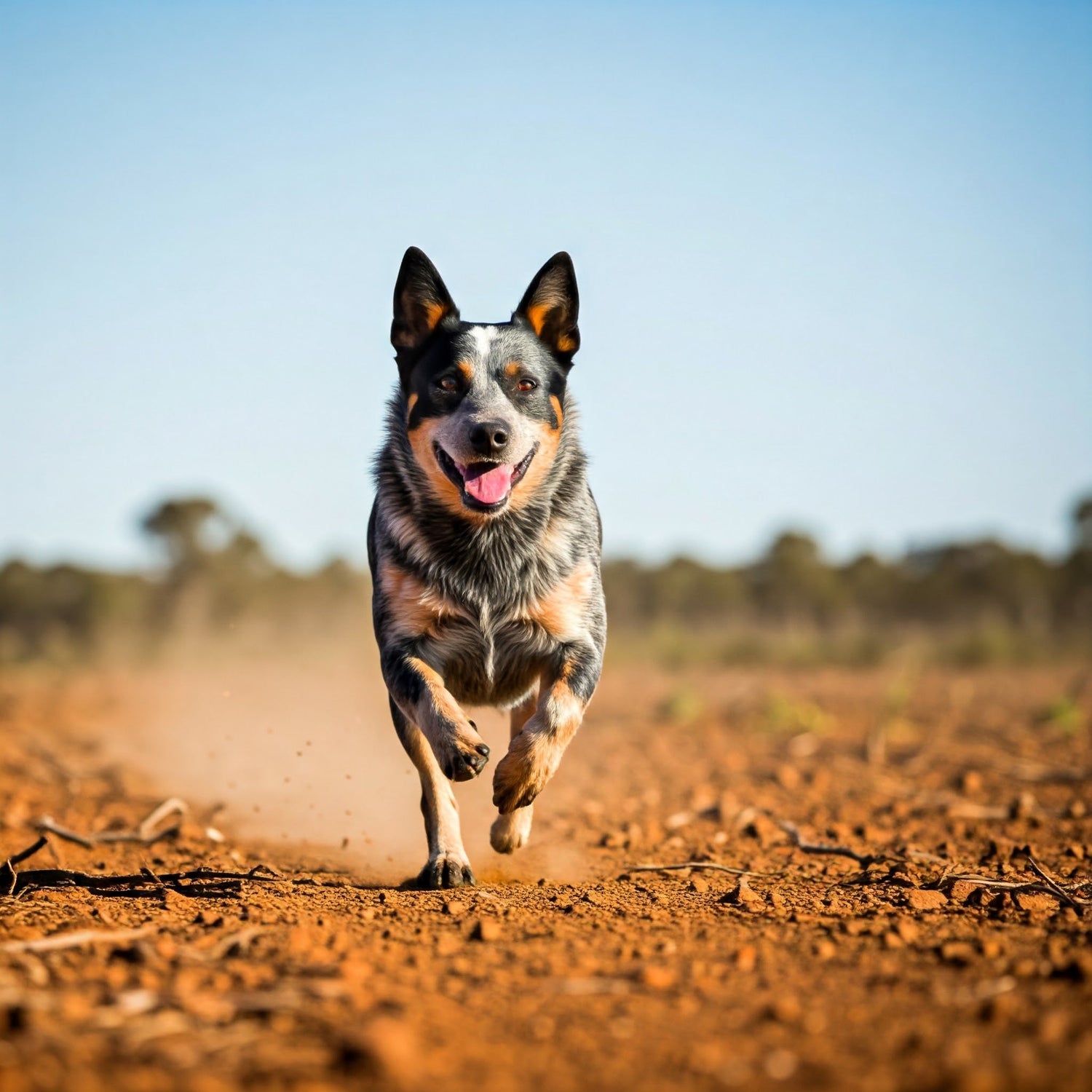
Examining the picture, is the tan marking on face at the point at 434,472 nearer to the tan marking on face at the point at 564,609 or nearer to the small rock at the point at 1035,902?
the tan marking on face at the point at 564,609

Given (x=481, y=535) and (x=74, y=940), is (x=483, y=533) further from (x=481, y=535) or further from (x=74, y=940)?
(x=74, y=940)

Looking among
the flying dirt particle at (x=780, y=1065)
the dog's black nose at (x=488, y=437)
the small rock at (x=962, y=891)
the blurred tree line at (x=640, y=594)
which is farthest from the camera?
the blurred tree line at (x=640, y=594)

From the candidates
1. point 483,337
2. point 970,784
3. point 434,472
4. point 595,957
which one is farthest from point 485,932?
point 970,784

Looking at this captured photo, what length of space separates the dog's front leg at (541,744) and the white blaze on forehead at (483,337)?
1539mm

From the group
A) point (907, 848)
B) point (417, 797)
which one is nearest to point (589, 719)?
point (417, 797)

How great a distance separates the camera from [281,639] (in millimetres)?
28312

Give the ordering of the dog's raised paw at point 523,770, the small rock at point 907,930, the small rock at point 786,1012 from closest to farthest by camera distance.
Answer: the small rock at point 786,1012 → the small rock at point 907,930 → the dog's raised paw at point 523,770

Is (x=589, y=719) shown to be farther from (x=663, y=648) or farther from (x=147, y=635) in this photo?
(x=147, y=635)

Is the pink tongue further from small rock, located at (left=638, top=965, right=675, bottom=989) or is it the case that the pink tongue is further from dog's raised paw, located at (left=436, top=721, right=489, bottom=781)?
small rock, located at (left=638, top=965, right=675, bottom=989)

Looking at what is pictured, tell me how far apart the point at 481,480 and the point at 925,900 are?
8.20 ft

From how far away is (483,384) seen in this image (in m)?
5.11

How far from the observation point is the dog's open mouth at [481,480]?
16.3 ft

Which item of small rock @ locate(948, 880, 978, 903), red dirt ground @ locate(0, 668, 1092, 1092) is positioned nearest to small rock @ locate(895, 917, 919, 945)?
red dirt ground @ locate(0, 668, 1092, 1092)

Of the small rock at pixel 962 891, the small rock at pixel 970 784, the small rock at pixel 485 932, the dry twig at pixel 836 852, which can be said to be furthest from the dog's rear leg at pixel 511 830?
the small rock at pixel 970 784
